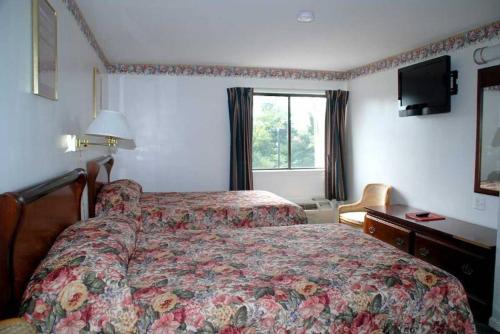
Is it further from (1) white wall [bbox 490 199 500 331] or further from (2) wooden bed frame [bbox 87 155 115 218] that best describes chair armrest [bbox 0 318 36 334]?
(1) white wall [bbox 490 199 500 331]

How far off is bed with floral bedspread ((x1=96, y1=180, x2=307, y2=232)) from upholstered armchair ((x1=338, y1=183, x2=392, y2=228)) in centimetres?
115

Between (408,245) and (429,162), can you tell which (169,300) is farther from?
(429,162)

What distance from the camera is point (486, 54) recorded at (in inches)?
127

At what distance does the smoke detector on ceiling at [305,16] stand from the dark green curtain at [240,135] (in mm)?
2075

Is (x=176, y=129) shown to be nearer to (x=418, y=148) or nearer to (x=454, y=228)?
(x=418, y=148)

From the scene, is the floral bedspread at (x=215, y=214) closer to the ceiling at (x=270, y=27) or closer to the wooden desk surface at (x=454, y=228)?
the wooden desk surface at (x=454, y=228)

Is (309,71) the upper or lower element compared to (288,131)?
upper

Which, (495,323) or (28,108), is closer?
(28,108)

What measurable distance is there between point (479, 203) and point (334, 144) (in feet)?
7.60

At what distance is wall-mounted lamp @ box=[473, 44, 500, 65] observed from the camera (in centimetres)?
313

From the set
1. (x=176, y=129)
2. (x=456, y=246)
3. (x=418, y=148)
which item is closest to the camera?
(x=456, y=246)

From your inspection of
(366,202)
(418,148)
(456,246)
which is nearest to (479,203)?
(456,246)

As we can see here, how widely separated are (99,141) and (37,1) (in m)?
2.10

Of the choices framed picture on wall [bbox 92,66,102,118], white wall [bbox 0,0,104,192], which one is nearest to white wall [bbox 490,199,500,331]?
white wall [bbox 0,0,104,192]
